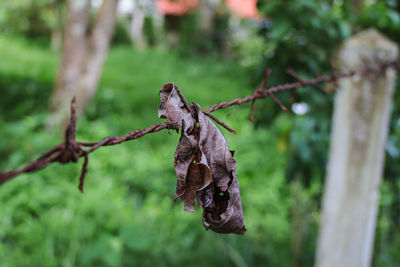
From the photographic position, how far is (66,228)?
232cm

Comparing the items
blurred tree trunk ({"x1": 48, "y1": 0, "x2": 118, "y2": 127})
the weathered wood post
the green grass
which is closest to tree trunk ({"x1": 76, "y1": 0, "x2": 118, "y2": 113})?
blurred tree trunk ({"x1": 48, "y1": 0, "x2": 118, "y2": 127})

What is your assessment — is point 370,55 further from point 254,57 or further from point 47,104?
point 47,104

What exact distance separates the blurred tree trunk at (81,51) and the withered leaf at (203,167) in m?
3.46

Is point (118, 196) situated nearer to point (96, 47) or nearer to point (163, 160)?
point (163, 160)

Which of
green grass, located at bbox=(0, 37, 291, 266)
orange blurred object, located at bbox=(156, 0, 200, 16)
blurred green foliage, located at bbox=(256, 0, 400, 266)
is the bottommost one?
green grass, located at bbox=(0, 37, 291, 266)

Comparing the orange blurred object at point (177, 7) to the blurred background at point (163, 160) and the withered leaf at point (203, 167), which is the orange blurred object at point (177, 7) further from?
the withered leaf at point (203, 167)

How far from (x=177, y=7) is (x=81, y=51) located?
10.0 m

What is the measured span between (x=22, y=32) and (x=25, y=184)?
Result: 9.15 m

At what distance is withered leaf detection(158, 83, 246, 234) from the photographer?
0.50 metres

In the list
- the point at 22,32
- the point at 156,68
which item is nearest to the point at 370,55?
the point at 156,68

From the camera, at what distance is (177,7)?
1313 centimetres

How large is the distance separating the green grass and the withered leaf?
1.50ft

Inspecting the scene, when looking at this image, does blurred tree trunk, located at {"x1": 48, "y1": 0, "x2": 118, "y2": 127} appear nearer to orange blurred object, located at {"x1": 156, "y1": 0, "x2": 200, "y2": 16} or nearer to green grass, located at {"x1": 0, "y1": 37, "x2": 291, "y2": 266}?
green grass, located at {"x1": 0, "y1": 37, "x2": 291, "y2": 266}

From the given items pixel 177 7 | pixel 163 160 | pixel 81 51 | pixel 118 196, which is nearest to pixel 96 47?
pixel 81 51
